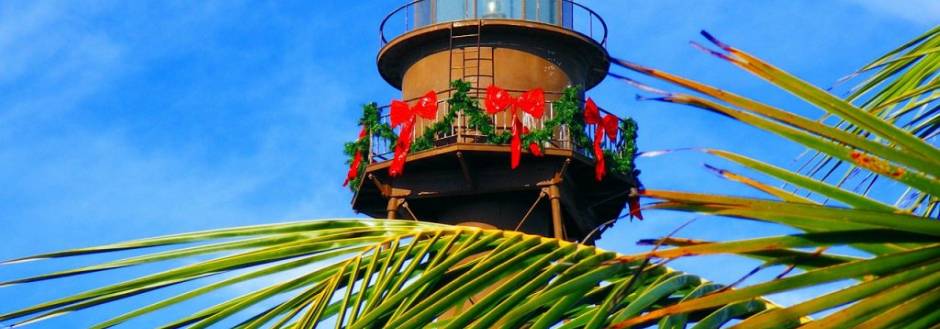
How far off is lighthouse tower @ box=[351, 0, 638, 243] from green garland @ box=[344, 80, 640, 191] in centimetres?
2

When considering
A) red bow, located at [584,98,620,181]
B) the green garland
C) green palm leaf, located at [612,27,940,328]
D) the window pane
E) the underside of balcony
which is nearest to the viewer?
green palm leaf, located at [612,27,940,328]

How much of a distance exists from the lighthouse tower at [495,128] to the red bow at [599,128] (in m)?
0.03

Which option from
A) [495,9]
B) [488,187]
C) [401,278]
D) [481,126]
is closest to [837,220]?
[401,278]

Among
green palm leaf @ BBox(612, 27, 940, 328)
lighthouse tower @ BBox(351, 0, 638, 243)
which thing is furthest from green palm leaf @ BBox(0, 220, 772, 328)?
lighthouse tower @ BBox(351, 0, 638, 243)

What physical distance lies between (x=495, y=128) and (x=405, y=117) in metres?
1.64

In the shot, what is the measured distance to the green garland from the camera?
25688 millimetres

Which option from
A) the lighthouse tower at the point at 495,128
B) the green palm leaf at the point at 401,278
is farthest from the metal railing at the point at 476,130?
the green palm leaf at the point at 401,278

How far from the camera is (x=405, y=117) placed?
26.2 m

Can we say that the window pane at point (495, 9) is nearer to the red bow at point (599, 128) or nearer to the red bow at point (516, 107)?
the red bow at point (516, 107)

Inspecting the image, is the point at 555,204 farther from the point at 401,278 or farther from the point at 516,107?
the point at 401,278

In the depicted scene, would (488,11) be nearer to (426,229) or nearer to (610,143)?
(610,143)

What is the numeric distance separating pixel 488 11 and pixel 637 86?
974 inches

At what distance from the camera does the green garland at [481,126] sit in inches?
1011

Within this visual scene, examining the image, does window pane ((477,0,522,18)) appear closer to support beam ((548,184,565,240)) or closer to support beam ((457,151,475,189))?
support beam ((457,151,475,189))
